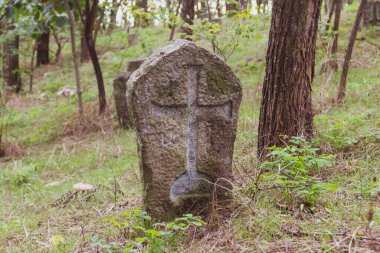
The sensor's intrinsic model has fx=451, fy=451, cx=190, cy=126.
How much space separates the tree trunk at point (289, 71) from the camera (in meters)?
4.38

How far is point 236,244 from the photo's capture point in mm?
3006

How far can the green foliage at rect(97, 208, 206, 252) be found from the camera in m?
2.96

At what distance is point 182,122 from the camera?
11.6 ft

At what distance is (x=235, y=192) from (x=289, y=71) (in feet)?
4.70

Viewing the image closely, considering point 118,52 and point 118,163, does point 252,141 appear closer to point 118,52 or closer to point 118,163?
point 118,163

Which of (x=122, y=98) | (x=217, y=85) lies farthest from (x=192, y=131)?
(x=122, y=98)

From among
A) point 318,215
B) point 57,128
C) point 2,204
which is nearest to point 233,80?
point 318,215

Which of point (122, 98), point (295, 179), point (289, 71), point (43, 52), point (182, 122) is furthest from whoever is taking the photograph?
point (43, 52)

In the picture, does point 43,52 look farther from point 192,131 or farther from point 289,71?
point 192,131

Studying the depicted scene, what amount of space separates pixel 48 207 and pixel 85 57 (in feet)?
42.5

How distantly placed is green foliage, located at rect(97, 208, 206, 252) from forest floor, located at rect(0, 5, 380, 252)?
0.04 meters

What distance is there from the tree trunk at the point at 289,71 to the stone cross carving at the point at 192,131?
37.9 inches

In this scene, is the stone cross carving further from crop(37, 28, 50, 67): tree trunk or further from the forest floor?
crop(37, 28, 50, 67): tree trunk

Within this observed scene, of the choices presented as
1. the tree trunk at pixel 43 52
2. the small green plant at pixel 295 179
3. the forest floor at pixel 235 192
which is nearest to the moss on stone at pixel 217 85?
the small green plant at pixel 295 179
